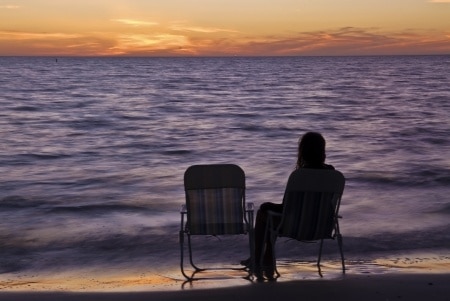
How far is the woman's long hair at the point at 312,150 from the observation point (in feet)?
18.9

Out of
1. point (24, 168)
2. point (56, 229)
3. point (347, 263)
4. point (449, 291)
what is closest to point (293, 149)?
point (24, 168)

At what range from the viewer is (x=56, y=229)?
8820 mm

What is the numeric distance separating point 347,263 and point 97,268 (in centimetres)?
238

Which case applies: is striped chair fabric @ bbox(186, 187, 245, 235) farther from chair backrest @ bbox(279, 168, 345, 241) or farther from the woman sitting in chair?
chair backrest @ bbox(279, 168, 345, 241)

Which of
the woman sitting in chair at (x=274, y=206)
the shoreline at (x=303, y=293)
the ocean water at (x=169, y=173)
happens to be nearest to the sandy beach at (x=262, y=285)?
the shoreline at (x=303, y=293)

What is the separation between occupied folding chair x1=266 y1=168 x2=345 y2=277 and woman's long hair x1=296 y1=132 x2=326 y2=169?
277 mm

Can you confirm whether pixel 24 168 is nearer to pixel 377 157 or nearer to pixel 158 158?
pixel 158 158

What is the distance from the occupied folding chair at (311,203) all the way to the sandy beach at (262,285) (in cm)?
39

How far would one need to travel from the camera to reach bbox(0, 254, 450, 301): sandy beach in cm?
507

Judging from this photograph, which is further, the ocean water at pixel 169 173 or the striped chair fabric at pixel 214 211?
the ocean water at pixel 169 173

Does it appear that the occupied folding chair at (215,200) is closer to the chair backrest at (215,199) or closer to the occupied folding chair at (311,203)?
the chair backrest at (215,199)

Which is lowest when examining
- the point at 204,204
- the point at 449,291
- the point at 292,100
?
the point at 292,100

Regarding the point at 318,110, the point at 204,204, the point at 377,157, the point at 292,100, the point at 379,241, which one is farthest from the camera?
the point at 292,100

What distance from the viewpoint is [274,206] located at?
19.2 ft
